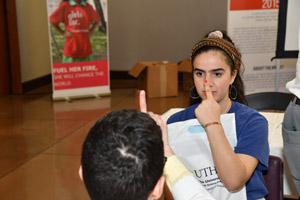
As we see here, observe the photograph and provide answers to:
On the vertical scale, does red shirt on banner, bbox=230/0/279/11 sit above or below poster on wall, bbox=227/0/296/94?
above

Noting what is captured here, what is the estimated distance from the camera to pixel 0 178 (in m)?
3.02

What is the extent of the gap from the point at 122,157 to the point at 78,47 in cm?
492

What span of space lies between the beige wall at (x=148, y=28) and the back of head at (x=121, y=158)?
5912 millimetres

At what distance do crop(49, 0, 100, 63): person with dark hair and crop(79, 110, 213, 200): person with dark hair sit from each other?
474 cm

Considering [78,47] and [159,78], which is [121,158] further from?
[159,78]

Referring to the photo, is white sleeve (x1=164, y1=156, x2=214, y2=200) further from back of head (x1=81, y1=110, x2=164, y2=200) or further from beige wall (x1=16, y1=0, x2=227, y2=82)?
beige wall (x1=16, y1=0, x2=227, y2=82)

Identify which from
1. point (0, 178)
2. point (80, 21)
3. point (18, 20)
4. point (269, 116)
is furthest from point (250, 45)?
point (18, 20)

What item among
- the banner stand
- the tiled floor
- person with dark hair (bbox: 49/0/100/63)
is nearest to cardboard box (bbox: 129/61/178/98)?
the tiled floor

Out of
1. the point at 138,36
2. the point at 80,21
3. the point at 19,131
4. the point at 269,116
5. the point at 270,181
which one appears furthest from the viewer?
the point at 138,36

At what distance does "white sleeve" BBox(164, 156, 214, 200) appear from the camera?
38.6 inches

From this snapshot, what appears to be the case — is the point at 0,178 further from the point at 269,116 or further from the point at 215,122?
the point at 215,122

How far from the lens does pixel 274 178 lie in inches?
58.1

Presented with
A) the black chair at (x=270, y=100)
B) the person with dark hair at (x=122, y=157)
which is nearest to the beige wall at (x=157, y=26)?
the black chair at (x=270, y=100)

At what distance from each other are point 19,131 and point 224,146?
3.35 metres
